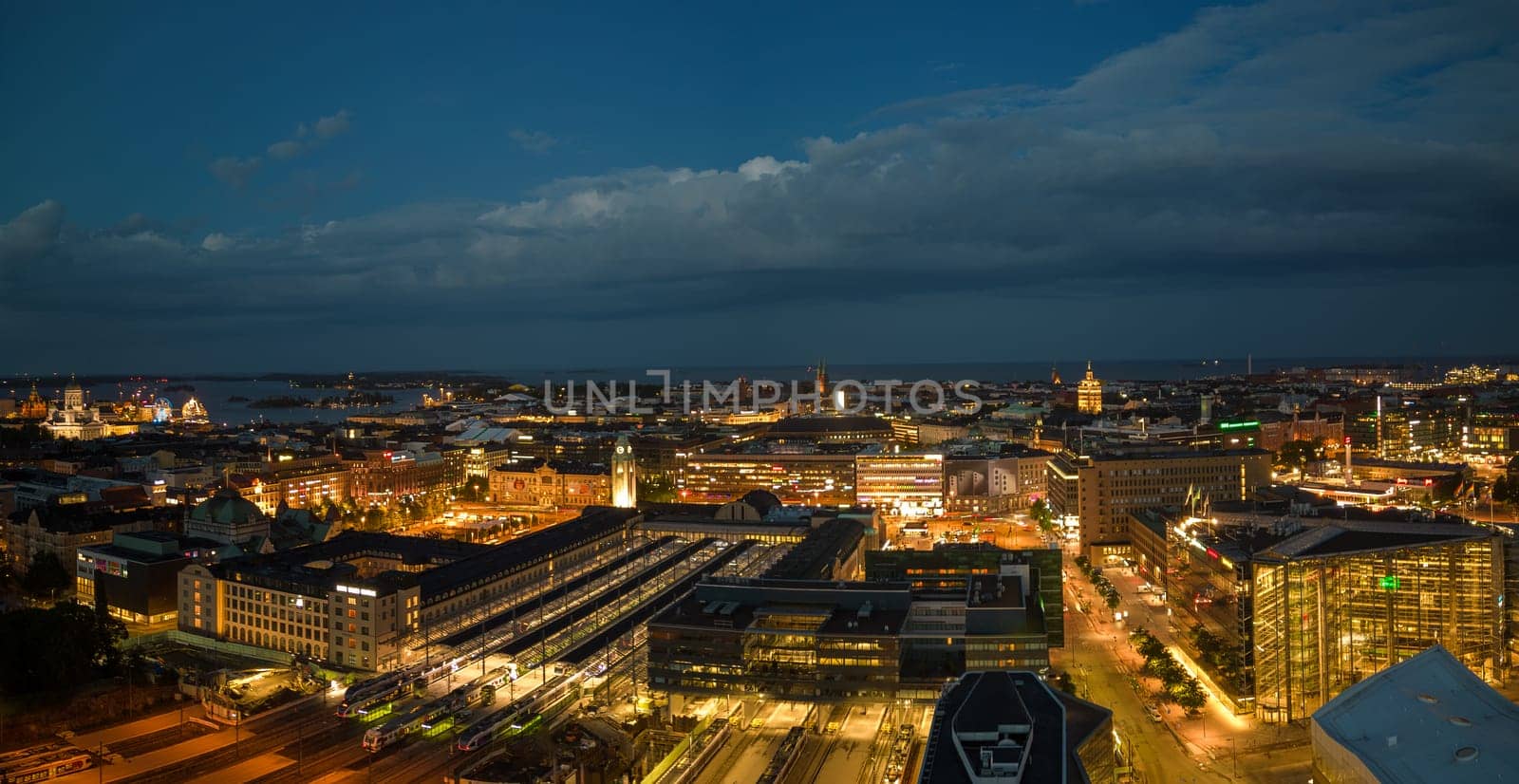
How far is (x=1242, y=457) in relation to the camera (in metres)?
56.6

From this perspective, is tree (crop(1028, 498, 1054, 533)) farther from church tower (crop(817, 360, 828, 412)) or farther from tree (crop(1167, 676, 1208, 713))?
church tower (crop(817, 360, 828, 412))

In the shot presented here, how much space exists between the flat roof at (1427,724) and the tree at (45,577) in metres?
45.2

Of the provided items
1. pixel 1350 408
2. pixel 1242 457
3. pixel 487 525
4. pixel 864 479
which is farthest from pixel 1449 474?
pixel 487 525

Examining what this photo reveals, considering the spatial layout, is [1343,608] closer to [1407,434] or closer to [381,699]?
[381,699]

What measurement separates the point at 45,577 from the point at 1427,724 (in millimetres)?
47282

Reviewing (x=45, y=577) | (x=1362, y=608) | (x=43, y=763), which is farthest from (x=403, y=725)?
(x=1362, y=608)

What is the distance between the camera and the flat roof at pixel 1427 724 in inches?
771

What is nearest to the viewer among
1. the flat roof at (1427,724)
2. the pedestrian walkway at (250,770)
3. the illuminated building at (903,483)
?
the flat roof at (1427,724)

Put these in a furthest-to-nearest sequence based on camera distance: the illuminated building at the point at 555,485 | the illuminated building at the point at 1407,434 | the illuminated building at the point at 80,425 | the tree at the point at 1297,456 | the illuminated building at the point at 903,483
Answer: the illuminated building at the point at 80,425 → the illuminated building at the point at 1407,434 → the tree at the point at 1297,456 → the illuminated building at the point at 555,485 → the illuminated building at the point at 903,483

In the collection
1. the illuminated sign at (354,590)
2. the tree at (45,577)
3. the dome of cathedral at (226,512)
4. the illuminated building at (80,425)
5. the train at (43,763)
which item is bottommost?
the train at (43,763)

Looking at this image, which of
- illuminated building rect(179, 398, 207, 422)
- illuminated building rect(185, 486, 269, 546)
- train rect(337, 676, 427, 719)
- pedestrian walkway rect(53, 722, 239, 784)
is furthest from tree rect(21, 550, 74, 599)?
illuminated building rect(179, 398, 207, 422)

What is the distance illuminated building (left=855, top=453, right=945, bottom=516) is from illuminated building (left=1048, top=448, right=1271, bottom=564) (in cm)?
1051

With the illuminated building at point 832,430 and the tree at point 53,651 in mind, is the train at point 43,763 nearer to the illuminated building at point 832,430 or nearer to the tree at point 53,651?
the tree at point 53,651

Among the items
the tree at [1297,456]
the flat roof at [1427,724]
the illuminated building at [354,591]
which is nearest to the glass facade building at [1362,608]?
the flat roof at [1427,724]
